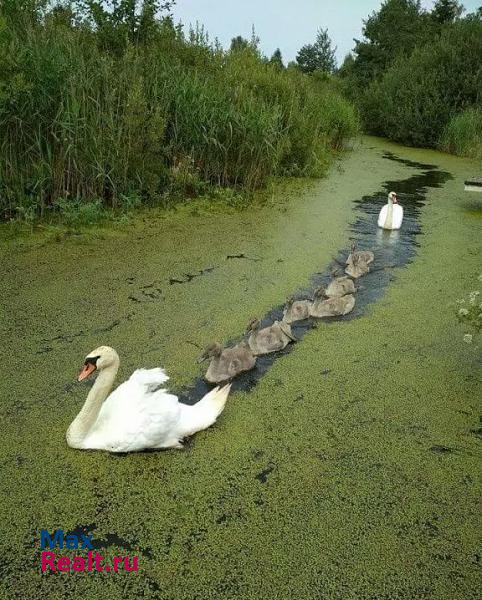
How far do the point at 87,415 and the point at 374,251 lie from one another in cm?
390

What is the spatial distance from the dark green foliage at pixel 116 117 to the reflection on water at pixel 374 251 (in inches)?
60.9

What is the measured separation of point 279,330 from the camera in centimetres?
338

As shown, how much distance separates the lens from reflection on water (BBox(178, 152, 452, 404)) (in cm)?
315

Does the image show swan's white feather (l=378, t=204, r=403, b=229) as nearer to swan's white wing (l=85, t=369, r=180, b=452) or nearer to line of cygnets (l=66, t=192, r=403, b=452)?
line of cygnets (l=66, t=192, r=403, b=452)

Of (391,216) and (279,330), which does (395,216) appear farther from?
(279,330)

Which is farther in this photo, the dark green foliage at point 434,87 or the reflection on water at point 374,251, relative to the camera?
the dark green foliage at point 434,87

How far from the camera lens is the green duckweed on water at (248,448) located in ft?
6.05

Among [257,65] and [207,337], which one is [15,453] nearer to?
[207,337]

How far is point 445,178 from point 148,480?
9027 mm

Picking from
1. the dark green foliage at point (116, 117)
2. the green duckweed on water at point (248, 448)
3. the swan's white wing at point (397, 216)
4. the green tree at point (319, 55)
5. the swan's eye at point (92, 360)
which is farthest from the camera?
the green tree at point (319, 55)

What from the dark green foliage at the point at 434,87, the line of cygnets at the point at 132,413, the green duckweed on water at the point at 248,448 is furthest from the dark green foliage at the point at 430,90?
the line of cygnets at the point at 132,413

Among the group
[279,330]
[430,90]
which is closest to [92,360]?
[279,330]

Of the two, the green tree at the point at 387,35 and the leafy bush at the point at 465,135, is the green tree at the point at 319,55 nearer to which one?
the green tree at the point at 387,35

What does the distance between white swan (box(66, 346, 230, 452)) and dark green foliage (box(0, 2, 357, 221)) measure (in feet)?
9.95
